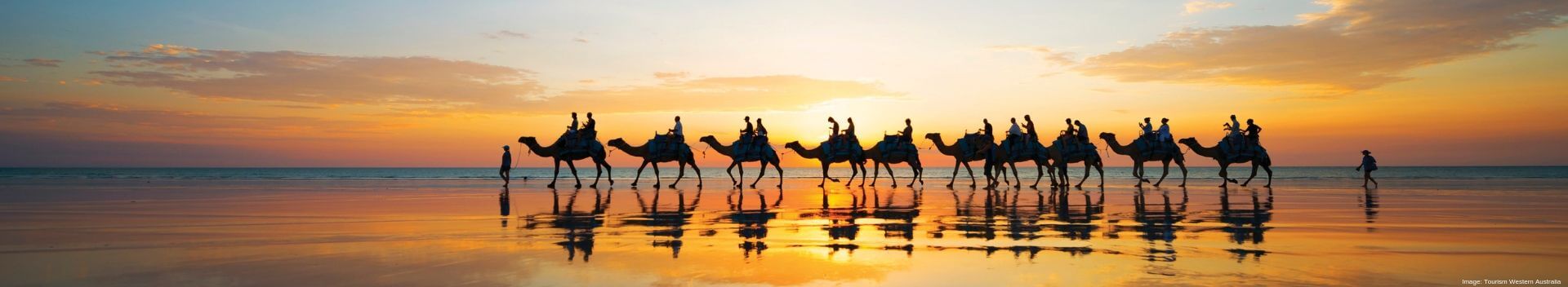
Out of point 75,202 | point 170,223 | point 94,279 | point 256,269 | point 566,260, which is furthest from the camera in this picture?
point 75,202

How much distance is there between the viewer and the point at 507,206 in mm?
15109

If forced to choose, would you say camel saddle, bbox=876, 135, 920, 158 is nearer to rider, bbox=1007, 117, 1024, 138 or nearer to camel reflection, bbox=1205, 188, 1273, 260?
rider, bbox=1007, 117, 1024, 138

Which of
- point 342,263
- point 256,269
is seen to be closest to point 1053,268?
point 342,263

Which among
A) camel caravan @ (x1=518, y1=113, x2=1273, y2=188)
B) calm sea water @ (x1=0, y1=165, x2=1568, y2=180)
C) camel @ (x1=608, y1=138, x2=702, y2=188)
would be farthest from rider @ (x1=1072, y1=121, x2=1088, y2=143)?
calm sea water @ (x1=0, y1=165, x2=1568, y2=180)

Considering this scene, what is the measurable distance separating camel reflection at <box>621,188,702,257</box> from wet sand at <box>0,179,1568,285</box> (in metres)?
0.05

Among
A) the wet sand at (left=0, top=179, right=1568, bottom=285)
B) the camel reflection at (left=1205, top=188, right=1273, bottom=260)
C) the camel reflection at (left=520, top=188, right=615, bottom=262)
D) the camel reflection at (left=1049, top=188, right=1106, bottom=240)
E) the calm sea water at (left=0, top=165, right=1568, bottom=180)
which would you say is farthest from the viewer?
the calm sea water at (left=0, top=165, right=1568, bottom=180)

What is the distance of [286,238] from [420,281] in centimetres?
369

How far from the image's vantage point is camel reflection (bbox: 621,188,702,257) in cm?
841

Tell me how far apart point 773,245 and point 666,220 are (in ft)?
12.3

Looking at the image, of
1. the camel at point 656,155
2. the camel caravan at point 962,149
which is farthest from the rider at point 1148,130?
the camel at point 656,155

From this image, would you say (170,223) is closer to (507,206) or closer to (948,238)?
(507,206)

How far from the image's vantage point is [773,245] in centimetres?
811

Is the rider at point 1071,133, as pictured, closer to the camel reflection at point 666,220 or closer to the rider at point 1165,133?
the rider at point 1165,133

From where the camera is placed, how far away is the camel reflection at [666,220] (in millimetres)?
8412
